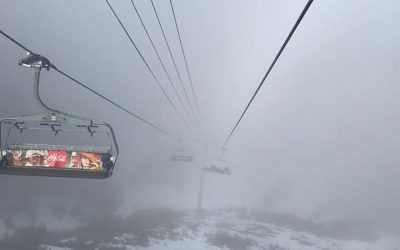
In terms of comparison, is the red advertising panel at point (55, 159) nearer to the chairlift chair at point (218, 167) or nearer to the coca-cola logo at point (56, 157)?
the coca-cola logo at point (56, 157)

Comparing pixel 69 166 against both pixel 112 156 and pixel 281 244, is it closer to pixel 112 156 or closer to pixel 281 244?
Result: pixel 112 156

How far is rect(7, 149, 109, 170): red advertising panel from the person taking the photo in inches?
667

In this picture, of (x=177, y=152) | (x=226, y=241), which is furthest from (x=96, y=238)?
(x=177, y=152)

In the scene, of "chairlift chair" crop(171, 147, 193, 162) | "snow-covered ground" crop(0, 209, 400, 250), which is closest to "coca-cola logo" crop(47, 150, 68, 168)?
"chairlift chair" crop(171, 147, 193, 162)

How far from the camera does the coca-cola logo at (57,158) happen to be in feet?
55.9

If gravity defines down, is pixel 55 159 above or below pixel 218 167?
below

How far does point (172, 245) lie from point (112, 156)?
128089 mm

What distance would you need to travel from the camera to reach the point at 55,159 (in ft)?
56.0

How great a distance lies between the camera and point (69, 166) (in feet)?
56.2

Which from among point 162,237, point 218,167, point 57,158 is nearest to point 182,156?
point 218,167

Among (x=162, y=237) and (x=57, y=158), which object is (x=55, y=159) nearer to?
(x=57, y=158)

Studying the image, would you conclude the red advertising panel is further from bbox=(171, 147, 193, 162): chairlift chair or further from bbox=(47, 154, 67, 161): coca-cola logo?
bbox=(171, 147, 193, 162): chairlift chair

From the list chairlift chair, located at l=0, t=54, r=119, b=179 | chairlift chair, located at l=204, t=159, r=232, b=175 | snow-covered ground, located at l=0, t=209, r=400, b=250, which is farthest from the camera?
snow-covered ground, located at l=0, t=209, r=400, b=250

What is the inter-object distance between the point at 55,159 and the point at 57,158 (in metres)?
0.10
